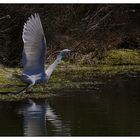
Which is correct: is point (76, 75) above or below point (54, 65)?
below

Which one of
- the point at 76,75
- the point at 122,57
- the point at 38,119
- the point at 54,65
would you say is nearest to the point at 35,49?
the point at 54,65

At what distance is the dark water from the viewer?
848 centimetres

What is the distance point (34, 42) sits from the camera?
32.9 feet

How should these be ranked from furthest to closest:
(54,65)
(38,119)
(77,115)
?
1. (54,65)
2. (77,115)
3. (38,119)

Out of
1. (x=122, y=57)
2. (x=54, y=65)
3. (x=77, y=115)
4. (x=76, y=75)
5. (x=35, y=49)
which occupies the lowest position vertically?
(x=77, y=115)

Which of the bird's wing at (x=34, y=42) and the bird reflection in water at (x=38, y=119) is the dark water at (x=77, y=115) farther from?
the bird's wing at (x=34, y=42)

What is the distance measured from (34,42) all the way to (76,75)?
5.44m

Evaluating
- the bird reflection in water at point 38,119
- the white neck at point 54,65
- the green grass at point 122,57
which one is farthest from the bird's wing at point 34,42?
the green grass at point 122,57

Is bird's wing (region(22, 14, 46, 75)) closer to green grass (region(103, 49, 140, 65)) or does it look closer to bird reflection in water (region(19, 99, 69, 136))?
bird reflection in water (region(19, 99, 69, 136))

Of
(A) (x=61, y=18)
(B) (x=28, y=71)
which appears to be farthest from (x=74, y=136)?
(A) (x=61, y=18)

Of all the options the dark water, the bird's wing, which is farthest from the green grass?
the bird's wing

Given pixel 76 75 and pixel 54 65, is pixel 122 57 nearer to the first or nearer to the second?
pixel 76 75

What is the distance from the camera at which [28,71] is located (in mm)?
10484

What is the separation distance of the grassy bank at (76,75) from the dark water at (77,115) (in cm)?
49
